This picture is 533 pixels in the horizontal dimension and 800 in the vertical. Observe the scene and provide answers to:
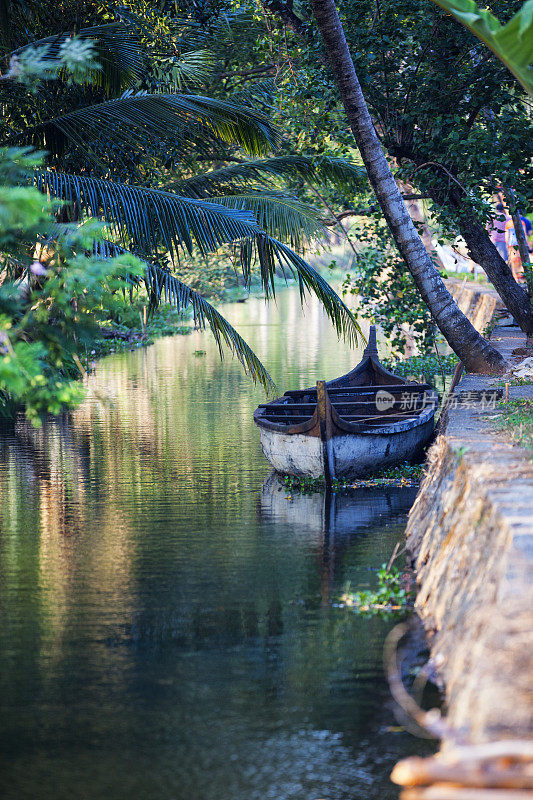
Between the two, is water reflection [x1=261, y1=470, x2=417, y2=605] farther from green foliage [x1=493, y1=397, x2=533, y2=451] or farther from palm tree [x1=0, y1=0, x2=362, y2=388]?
palm tree [x1=0, y1=0, x2=362, y2=388]

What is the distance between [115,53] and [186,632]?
33.3 feet

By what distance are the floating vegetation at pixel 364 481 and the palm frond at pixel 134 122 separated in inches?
230

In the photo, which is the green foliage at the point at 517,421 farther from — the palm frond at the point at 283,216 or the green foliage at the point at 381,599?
the palm frond at the point at 283,216

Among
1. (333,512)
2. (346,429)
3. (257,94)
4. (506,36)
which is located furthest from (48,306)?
(257,94)

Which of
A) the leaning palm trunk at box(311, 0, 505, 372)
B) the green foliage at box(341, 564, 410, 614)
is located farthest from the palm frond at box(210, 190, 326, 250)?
the green foliage at box(341, 564, 410, 614)

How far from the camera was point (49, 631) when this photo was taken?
7.79 m

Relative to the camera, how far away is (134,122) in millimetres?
14117

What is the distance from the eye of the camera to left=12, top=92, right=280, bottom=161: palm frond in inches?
543

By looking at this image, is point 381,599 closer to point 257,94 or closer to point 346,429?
point 346,429

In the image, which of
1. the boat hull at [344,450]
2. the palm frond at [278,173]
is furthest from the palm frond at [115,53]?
the boat hull at [344,450]

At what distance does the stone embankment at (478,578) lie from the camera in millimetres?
4383

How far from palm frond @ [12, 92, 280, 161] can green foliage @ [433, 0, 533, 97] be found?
6.83 meters

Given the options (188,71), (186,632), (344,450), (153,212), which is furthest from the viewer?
(188,71)

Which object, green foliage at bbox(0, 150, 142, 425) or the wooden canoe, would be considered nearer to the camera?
green foliage at bbox(0, 150, 142, 425)
